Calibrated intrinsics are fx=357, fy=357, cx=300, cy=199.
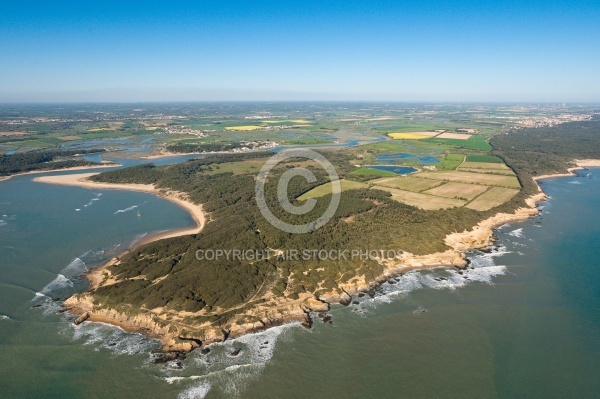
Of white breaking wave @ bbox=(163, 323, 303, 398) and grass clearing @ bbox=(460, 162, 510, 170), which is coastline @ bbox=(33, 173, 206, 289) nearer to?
white breaking wave @ bbox=(163, 323, 303, 398)

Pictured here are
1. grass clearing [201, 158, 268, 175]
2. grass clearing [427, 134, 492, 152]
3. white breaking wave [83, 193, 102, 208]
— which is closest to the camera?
white breaking wave [83, 193, 102, 208]

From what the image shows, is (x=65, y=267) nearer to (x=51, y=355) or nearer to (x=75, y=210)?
(x=51, y=355)

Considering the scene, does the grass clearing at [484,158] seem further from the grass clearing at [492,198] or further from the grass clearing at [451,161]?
the grass clearing at [492,198]

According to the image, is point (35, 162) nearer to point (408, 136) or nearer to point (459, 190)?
point (459, 190)

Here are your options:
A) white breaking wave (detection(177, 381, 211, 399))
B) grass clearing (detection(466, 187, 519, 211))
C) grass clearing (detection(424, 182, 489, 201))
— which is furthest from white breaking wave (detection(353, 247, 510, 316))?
grass clearing (detection(424, 182, 489, 201))

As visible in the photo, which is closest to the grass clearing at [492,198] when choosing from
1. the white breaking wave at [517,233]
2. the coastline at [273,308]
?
the white breaking wave at [517,233]

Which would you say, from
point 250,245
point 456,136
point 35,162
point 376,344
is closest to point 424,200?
point 250,245
